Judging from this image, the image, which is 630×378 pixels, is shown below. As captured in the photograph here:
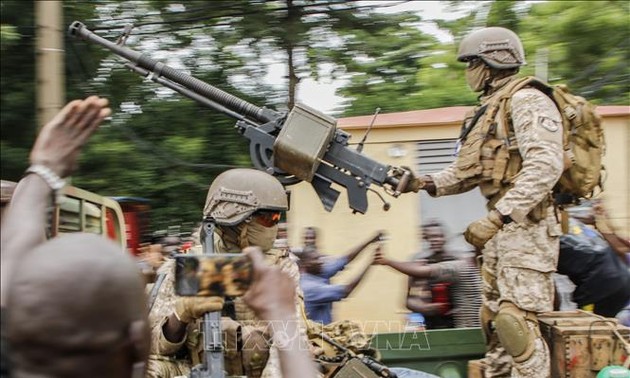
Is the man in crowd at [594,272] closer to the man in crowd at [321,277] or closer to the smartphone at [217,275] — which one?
the man in crowd at [321,277]

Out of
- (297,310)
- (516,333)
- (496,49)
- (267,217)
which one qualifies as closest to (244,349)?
(297,310)

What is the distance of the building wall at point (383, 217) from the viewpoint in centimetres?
681

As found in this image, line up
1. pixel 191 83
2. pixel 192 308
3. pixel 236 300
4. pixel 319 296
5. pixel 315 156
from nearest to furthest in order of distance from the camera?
pixel 192 308 < pixel 236 300 < pixel 315 156 < pixel 191 83 < pixel 319 296

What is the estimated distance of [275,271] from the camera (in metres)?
1.83

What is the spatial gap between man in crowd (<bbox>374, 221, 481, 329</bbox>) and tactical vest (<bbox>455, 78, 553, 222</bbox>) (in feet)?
3.90

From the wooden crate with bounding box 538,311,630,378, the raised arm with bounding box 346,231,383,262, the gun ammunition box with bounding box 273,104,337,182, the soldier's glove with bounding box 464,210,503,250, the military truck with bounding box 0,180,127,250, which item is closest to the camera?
the military truck with bounding box 0,180,127,250

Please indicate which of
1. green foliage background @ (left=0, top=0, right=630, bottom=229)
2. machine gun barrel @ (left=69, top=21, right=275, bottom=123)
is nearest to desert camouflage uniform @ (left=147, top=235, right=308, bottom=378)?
machine gun barrel @ (left=69, top=21, right=275, bottom=123)

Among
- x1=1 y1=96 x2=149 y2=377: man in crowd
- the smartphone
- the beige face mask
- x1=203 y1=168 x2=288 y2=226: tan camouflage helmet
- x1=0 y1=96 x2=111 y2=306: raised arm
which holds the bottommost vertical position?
x1=1 y1=96 x2=149 y2=377: man in crowd

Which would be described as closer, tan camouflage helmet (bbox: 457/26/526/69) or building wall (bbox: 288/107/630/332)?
tan camouflage helmet (bbox: 457/26/526/69)

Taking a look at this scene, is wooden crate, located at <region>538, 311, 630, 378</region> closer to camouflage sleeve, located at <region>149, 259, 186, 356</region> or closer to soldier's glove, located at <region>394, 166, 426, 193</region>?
soldier's glove, located at <region>394, 166, 426, 193</region>

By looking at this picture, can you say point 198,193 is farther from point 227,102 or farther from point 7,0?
point 227,102

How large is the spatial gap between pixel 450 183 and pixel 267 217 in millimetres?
1327

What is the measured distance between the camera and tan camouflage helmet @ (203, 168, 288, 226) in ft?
13.5

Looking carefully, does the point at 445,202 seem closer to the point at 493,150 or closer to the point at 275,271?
the point at 493,150
